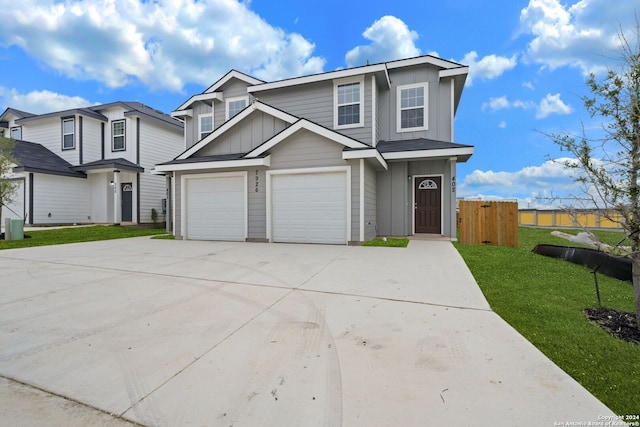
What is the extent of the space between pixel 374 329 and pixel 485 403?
122 cm

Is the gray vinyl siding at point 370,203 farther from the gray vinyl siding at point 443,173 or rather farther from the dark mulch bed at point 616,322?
the dark mulch bed at point 616,322

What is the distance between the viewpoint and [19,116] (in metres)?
19.2

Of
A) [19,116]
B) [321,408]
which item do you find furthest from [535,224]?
[19,116]

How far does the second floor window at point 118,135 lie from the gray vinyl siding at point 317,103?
427 inches

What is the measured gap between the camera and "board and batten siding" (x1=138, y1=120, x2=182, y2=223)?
17328 mm

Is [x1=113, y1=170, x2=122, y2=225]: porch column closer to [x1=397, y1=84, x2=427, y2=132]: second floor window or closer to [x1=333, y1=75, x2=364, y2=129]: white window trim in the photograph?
[x1=333, y1=75, x2=364, y2=129]: white window trim

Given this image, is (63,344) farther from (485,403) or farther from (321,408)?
(485,403)

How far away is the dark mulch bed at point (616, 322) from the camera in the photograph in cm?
290

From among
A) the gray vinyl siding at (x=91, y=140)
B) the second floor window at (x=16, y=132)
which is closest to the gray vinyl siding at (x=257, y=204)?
the gray vinyl siding at (x=91, y=140)

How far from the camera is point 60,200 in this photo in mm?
16266

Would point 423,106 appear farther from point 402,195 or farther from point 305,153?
point 305,153

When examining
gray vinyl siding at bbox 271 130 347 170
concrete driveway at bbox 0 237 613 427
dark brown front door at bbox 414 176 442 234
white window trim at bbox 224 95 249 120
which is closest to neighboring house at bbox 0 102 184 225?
white window trim at bbox 224 95 249 120

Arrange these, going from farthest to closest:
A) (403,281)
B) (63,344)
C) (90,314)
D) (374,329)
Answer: (403,281) → (90,314) → (374,329) → (63,344)

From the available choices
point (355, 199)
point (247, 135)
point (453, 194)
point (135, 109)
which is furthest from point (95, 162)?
point (453, 194)
